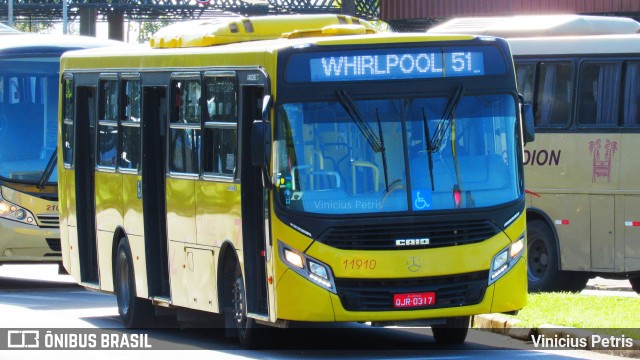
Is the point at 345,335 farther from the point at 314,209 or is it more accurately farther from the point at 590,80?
the point at 590,80

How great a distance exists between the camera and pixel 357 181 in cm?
1263

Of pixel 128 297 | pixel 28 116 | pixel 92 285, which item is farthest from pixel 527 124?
pixel 28 116

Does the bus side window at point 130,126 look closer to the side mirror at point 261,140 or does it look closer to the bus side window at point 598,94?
the side mirror at point 261,140

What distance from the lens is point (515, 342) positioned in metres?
14.3

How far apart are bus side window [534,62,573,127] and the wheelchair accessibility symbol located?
7812mm

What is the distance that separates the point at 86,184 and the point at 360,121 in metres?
5.63

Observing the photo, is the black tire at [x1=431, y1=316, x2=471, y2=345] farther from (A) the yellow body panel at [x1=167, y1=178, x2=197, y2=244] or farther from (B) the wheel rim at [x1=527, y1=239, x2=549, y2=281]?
(B) the wheel rim at [x1=527, y1=239, x2=549, y2=281]

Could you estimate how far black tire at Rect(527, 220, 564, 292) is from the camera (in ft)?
67.3

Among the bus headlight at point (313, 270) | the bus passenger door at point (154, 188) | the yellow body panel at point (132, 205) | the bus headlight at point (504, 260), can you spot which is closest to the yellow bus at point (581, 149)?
the yellow body panel at point (132, 205)

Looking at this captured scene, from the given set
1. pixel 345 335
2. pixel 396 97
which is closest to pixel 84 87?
pixel 345 335

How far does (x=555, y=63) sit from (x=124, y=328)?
7270mm

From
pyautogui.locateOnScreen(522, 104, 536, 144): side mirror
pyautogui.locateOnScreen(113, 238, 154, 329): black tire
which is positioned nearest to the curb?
pyautogui.locateOnScreen(522, 104, 536, 144): side mirror

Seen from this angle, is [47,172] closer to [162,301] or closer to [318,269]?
[162,301]

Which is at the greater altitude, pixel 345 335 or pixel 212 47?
pixel 212 47
